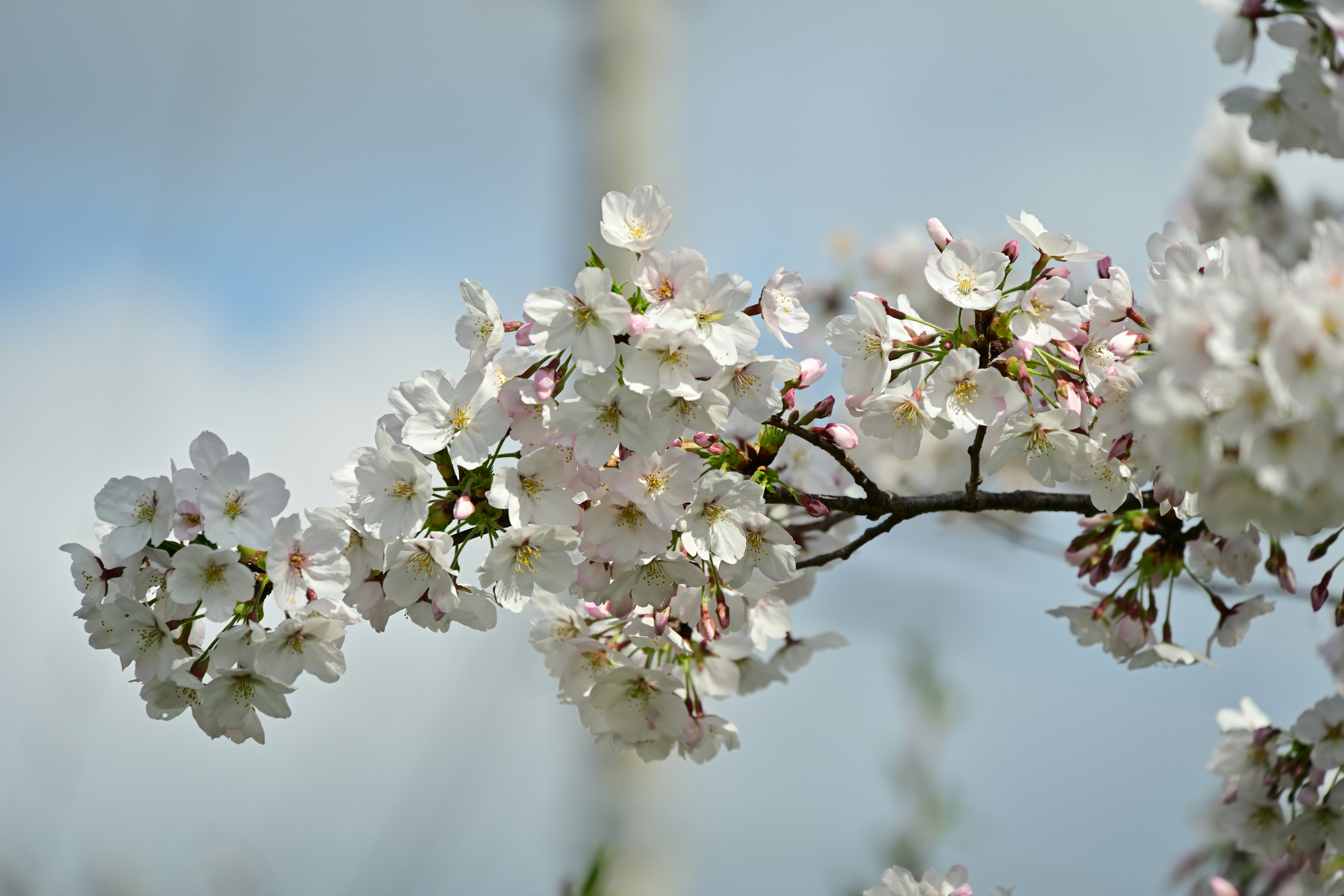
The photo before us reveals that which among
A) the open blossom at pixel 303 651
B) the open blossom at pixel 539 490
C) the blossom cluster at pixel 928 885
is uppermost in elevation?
the open blossom at pixel 539 490

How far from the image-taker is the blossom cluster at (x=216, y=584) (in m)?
1.05

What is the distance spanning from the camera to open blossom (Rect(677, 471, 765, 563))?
1.05m

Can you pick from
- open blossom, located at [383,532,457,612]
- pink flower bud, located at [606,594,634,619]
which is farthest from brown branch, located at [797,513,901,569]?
open blossom, located at [383,532,457,612]

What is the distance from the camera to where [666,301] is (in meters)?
1.02

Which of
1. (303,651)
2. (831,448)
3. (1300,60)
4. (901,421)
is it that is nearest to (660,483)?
(831,448)

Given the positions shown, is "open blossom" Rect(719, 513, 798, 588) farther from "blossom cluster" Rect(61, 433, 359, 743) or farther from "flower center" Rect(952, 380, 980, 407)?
"blossom cluster" Rect(61, 433, 359, 743)

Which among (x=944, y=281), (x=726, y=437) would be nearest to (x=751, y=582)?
(x=726, y=437)

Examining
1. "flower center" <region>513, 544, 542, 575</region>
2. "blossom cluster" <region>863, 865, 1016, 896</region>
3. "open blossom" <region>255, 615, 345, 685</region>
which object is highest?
"flower center" <region>513, 544, 542, 575</region>

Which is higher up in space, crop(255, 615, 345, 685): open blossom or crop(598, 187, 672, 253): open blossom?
crop(598, 187, 672, 253): open blossom

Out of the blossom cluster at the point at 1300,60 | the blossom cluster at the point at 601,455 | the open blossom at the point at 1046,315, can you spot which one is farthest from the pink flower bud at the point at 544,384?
the blossom cluster at the point at 1300,60

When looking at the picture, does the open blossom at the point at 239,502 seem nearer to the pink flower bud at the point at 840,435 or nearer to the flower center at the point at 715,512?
the flower center at the point at 715,512

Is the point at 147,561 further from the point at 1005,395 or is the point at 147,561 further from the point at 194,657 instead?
the point at 1005,395

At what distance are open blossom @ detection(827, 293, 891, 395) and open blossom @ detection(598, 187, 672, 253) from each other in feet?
0.75

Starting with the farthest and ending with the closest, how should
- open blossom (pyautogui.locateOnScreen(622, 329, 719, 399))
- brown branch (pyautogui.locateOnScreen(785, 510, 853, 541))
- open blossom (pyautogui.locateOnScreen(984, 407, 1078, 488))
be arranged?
1. brown branch (pyautogui.locateOnScreen(785, 510, 853, 541))
2. open blossom (pyautogui.locateOnScreen(984, 407, 1078, 488))
3. open blossom (pyautogui.locateOnScreen(622, 329, 719, 399))
